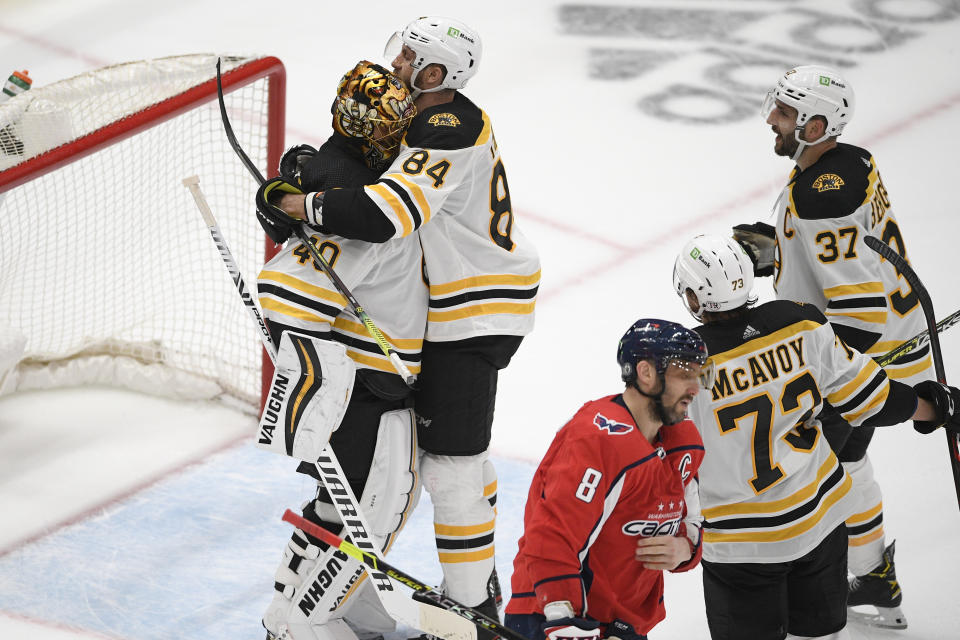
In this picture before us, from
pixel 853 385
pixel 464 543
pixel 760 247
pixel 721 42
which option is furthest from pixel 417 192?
pixel 721 42

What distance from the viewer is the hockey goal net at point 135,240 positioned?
4.14m

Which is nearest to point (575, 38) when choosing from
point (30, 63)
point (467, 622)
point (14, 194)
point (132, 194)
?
point (30, 63)

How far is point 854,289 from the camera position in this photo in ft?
10.9

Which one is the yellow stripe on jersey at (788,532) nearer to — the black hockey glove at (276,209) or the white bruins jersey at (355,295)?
the white bruins jersey at (355,295)

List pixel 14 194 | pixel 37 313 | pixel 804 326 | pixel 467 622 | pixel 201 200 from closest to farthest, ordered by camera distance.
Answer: pixel 467 622
pixel 804 326
pixel 201 200
pixel 14 194
pixel 37 313

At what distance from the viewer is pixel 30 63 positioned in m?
6.97

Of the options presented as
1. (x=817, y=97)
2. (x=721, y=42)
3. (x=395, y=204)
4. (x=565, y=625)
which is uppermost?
(x=721, y=42)

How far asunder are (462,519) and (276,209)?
838 millimetres

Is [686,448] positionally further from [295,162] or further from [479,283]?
[295,162]

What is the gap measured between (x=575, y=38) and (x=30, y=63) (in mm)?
2867

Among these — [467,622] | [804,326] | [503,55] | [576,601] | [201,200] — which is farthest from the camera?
[503,55]

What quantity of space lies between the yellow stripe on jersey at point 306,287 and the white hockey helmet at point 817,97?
4.20ft

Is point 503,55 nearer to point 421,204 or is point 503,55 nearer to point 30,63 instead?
point 30,63

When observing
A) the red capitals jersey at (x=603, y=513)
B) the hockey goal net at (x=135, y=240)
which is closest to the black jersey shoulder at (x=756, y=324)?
the red capitals jersey at (x=603, y=513)
